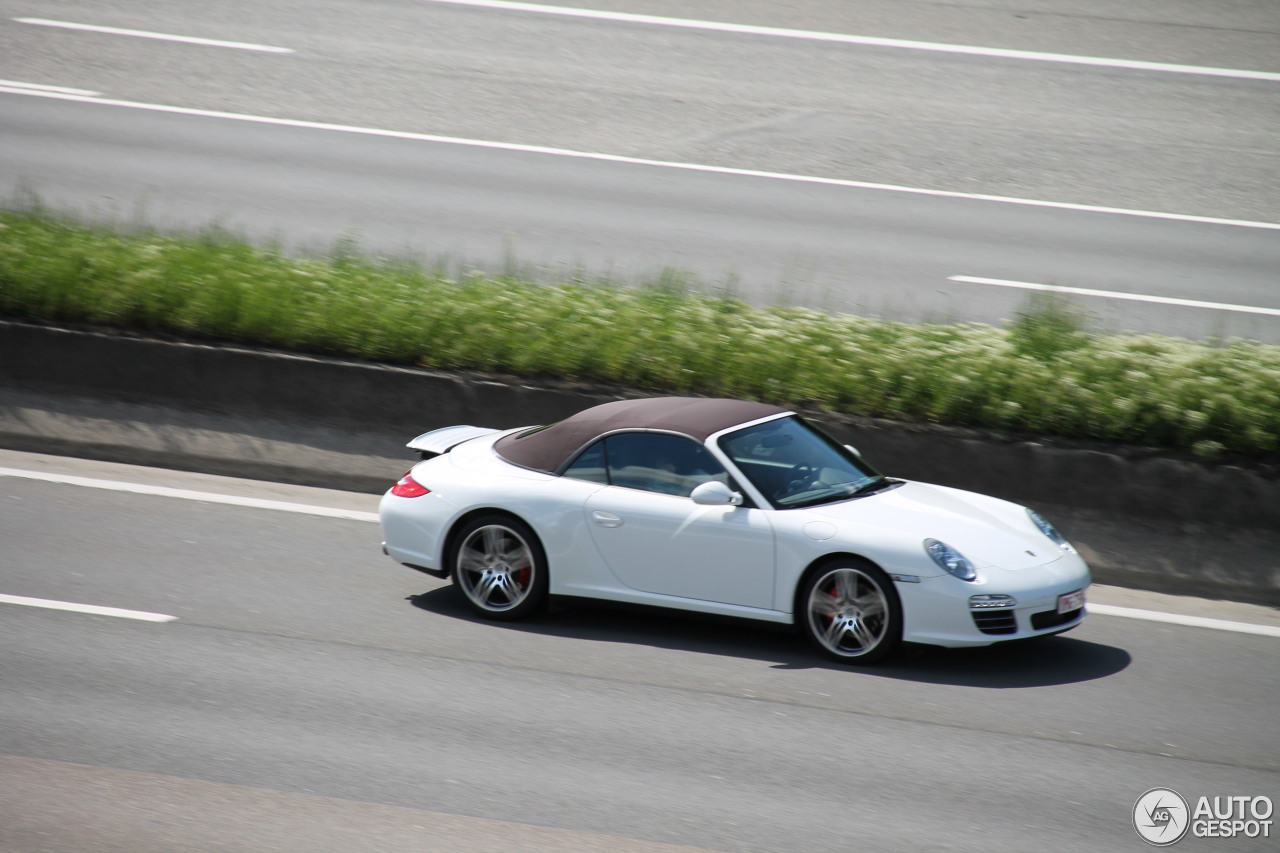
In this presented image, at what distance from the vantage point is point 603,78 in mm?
20000

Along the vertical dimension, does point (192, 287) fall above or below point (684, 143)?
below

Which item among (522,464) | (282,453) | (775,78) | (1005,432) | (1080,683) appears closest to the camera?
(1080,683)

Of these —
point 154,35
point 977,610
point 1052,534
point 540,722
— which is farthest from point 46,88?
point 977,610

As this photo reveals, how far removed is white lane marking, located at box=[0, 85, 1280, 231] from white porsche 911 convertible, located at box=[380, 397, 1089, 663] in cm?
906

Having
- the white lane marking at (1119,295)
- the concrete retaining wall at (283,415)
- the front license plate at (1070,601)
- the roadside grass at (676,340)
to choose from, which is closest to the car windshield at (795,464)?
the front license plate at (1070,601)

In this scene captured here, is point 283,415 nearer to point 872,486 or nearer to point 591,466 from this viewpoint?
point 591,466

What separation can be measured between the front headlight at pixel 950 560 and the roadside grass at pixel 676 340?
2.60 m

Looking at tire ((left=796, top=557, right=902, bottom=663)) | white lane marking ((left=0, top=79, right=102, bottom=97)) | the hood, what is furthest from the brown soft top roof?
white lane marking ((left=0, top=79, right=102, bottom=97))

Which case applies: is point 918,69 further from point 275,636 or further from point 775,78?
point 275,636

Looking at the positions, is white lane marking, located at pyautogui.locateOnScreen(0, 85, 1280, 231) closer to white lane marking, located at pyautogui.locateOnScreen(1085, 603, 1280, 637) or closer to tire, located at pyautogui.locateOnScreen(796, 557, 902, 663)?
white lane marking, located at pyautogui.locateOnScreen(1085, 603, 1280, 637)

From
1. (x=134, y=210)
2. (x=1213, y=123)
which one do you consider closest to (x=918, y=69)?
(x=1213, y=123)

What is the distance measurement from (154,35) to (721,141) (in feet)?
30.7

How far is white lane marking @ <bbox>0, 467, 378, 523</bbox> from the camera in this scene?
9.83 meters

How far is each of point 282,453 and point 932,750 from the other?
5.92m
